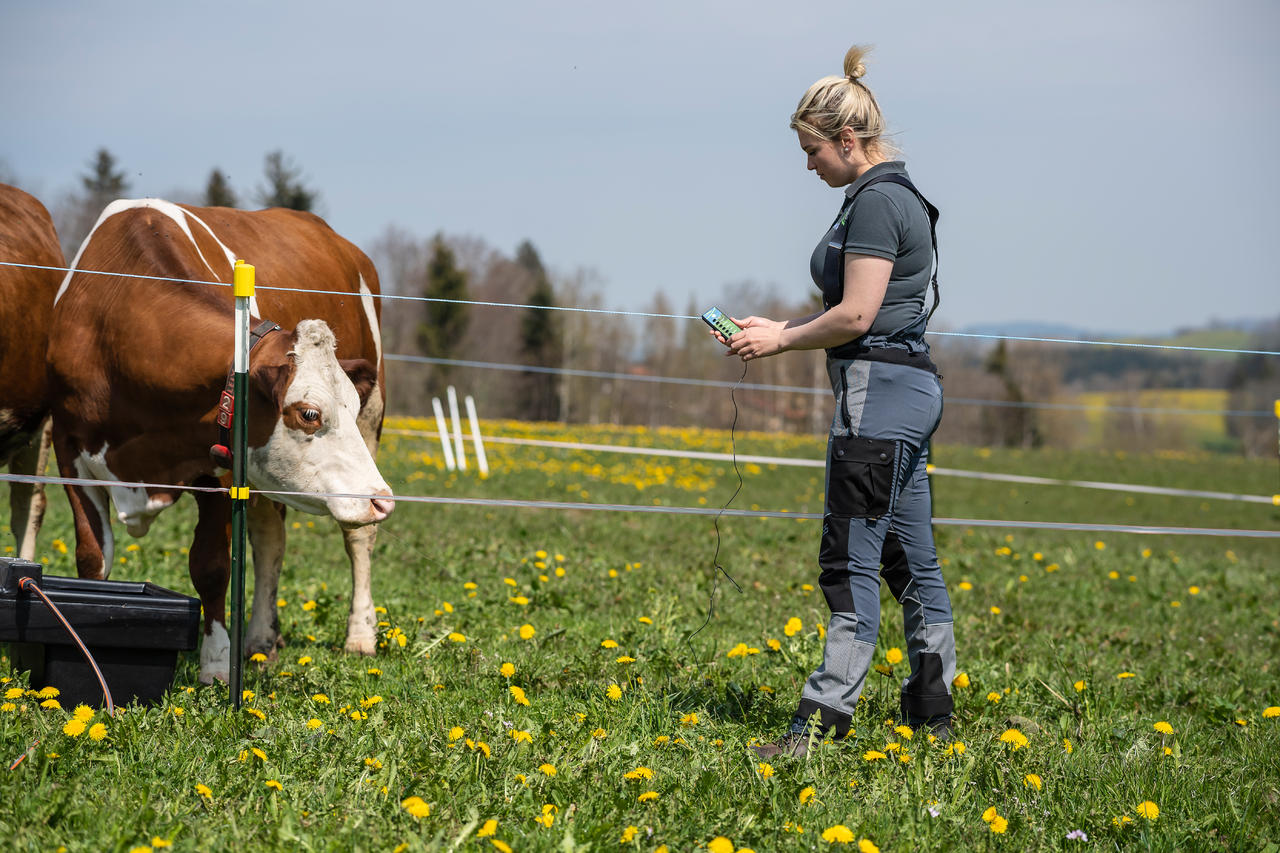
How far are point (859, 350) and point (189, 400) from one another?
8.12 ft

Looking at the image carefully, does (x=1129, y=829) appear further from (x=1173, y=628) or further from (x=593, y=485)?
(x=593, y=485)

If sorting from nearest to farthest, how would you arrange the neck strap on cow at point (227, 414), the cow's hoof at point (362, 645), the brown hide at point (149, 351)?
the neck strap on cow at point (227, 414)
the brown hide at point (149, 351)
the cow's hoof at point (362, 645)

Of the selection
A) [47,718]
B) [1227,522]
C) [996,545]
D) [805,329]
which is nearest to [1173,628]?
[996,545]

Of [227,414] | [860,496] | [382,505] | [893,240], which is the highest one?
[893,240]

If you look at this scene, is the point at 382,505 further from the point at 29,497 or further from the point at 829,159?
the point at 29,497

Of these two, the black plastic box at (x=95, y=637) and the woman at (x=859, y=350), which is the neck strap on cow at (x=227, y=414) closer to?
the black plastic box at (x=95, y=637)

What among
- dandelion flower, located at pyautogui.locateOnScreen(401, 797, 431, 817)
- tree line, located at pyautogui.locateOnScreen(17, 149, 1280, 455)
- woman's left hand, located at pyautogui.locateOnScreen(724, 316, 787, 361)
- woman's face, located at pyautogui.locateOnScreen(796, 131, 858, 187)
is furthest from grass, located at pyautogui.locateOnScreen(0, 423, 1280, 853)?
tree line, located at pyautogui.locateOnScreen(17, 149, 1280, 455)

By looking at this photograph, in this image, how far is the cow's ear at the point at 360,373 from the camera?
4.16 meters

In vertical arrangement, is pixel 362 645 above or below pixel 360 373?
below

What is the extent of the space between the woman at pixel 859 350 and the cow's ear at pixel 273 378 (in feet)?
5.29

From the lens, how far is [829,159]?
3.45 m

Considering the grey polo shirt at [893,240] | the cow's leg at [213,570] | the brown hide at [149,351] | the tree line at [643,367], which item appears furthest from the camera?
Answer: the tree line at [643,367]

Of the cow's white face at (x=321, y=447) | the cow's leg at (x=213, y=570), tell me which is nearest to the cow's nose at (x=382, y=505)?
the cow's white face at (x=321, y=447)

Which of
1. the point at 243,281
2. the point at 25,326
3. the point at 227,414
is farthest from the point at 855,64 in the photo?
the point at 25,326
